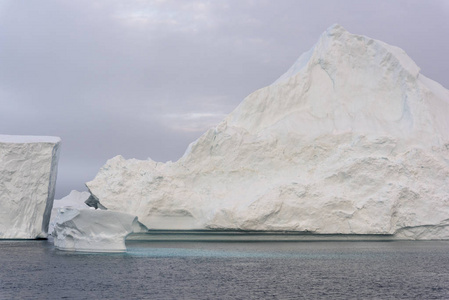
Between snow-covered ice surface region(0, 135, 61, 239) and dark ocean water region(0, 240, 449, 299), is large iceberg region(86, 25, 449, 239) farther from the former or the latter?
snow-covered ice surface region(0, 135, 61, 239)

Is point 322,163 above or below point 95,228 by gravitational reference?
above

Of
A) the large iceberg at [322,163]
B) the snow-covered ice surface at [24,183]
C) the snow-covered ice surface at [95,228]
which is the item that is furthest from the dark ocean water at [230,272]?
the snow-covered ice surface at [24,183]

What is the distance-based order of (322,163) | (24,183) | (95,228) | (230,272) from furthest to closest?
(24,183)
(322,163)
(95,228)
(230,272)

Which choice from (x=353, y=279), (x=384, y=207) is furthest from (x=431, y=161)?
(x=353, y=279)

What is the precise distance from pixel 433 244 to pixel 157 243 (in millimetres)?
12390

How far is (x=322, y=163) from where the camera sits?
83.6ft

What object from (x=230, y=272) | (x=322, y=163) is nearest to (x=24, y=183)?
(x=230, y=272)

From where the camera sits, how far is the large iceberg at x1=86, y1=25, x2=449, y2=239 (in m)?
24.0

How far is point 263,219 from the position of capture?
77.9 ft

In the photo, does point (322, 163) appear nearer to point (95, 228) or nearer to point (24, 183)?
point (95, 228)

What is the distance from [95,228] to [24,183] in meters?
7.59

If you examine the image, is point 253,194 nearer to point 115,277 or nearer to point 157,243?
point 157,243

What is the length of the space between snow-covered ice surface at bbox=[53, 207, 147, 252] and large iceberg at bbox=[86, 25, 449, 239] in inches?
170

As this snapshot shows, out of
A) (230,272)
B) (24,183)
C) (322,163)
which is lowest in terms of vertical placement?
(230,272)
